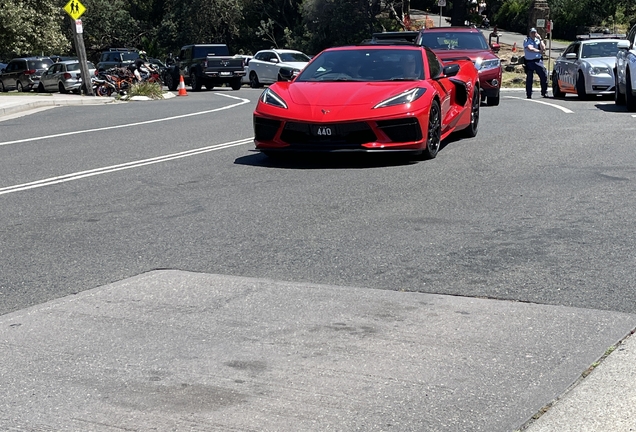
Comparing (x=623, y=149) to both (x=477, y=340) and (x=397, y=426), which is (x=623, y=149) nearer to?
(x=477, y=340)

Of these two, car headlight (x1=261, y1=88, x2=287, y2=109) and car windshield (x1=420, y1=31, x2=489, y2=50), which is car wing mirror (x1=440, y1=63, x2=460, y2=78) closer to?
car headlight (x1=261, y1=88, x2=287, y2=109)

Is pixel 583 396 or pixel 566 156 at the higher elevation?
pixel 583 396

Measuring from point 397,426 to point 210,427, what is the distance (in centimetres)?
71

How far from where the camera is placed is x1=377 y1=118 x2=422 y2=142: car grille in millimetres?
10977

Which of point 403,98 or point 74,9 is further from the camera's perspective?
point 74,9

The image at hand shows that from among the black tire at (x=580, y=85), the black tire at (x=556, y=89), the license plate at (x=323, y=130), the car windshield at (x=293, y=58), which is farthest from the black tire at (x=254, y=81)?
the license plate at (x=323, y=130)

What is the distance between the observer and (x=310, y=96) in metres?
11.3

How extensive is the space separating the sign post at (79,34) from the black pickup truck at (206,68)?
473 centimetres

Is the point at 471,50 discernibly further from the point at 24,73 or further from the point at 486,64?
the point at 24,73

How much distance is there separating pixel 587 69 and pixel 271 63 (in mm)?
19487

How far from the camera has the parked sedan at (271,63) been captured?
3959 centimetres

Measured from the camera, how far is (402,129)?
11070 mm

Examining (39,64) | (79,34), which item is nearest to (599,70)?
(79,34)

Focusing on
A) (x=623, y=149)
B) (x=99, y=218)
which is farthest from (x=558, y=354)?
(x=623, y=149)
